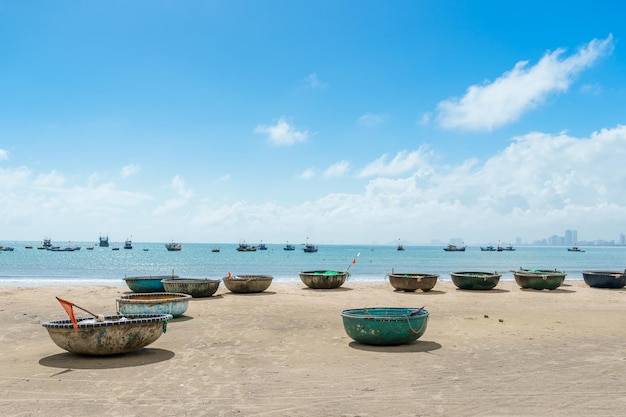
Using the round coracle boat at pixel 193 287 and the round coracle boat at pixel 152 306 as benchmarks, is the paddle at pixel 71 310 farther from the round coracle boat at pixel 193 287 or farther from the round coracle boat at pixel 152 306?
the round coracle boat at pixel 193 287

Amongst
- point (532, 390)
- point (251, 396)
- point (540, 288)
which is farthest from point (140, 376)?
point (540, 288)

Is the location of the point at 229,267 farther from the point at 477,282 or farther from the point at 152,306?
the point at 152,306

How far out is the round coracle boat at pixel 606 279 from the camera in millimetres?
25891

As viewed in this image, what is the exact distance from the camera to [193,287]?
794 inches

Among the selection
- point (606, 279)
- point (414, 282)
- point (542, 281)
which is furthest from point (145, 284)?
point (606, 279)

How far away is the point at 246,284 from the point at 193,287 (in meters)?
2.80

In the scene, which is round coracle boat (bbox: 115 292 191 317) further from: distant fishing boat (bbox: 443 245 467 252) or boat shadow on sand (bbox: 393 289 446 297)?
distant fishing boat (bbox: 443 245 467 252)

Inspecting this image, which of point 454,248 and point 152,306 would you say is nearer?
point 152,306

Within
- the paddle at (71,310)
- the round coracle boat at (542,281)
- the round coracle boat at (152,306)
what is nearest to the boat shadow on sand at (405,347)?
the paddle at (71,310)

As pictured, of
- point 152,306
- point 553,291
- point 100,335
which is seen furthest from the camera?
point 553,291

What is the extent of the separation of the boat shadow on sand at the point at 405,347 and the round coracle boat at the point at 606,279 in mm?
19109

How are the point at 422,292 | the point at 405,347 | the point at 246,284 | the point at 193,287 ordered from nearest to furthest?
the point at 405,347 < the point at 193,287 < the point at 246,284 < the point at 422,292

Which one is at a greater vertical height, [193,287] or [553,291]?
[193,287]

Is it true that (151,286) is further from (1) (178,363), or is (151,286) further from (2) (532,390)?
(2) (532,390)
